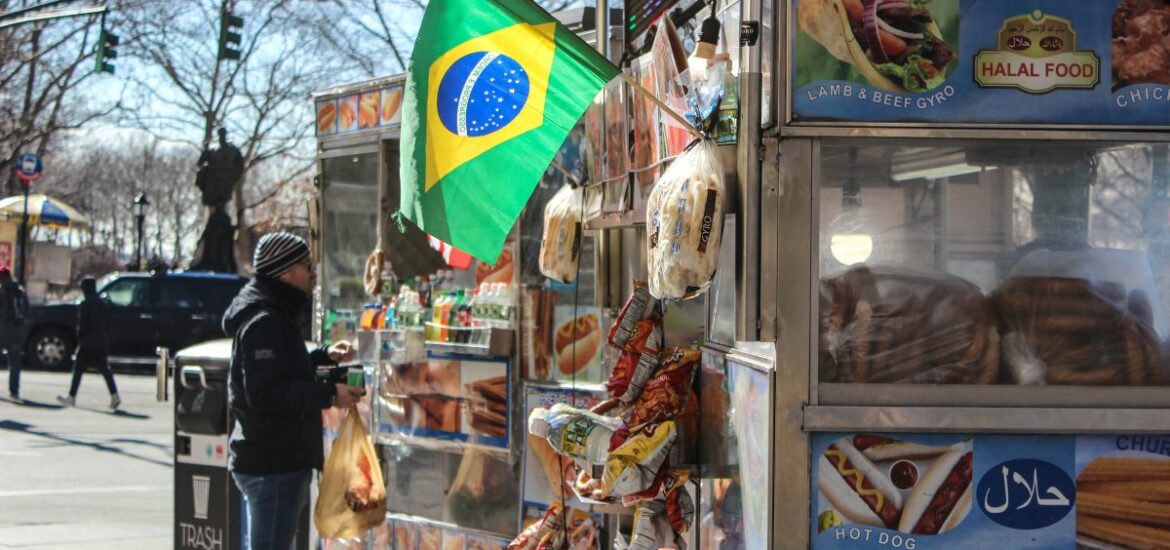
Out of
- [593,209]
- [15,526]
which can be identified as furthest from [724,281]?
[15,526]

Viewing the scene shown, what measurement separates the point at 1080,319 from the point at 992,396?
0.34 metres

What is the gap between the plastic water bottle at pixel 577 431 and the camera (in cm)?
424

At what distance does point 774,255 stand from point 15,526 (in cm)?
733

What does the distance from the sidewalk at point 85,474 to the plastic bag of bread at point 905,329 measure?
246 inches

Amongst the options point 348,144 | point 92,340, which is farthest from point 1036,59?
point 92,340

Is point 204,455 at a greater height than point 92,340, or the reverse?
point 92,340

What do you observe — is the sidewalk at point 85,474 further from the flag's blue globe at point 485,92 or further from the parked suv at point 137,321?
the flag's blue globe at point 485,92

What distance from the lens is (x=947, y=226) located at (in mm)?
3498

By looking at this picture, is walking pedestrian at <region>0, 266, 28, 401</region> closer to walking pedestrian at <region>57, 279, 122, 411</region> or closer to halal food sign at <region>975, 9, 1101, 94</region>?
walking pedestrian at <region>57, 279, 122, 411</region>

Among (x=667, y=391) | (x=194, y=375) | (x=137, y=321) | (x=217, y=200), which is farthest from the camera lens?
(x=217, y=200)

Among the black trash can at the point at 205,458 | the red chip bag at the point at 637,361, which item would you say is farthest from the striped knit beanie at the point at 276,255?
the red chip bag at the point at 637,361

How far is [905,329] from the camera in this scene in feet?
11.4

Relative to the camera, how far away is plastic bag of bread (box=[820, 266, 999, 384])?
3436 millimetres

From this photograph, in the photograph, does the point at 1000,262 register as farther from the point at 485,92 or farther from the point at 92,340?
the point at 92,340
